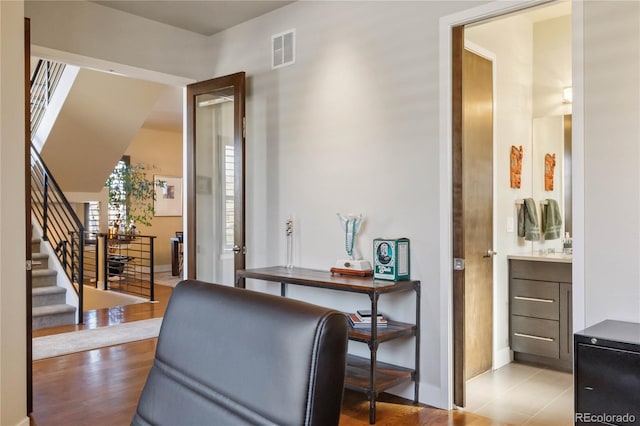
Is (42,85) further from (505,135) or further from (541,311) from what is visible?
(541,311)

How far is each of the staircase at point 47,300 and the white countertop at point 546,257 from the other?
15.1 ft

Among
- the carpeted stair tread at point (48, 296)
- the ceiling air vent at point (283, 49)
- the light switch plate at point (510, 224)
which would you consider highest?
the ceiling air vent at point (283, 49)

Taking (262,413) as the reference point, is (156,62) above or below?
above

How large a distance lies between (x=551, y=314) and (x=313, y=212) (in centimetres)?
204

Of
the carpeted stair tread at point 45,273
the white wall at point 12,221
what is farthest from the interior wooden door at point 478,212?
the carpeted stair tread at point 45,273

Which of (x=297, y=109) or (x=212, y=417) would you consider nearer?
(x=212, y=417)

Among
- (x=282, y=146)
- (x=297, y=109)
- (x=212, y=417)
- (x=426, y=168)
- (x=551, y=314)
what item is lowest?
(x=551, y=314)

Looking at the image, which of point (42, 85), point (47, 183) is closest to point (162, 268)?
point (47, 183)

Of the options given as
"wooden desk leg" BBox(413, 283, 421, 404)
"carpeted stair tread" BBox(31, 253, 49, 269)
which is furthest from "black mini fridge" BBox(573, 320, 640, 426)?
"carpeted stair tread" BBox(31, 253, 49, 269)

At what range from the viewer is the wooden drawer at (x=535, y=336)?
391 cm

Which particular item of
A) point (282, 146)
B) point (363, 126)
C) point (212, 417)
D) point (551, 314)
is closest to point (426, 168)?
point (363, 126)

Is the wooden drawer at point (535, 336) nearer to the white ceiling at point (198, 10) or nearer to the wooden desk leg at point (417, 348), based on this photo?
the wooden desk leg at point (417, 348)

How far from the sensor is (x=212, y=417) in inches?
40.3

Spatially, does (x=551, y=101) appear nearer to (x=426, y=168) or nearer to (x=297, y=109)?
(x=426, y=168)
